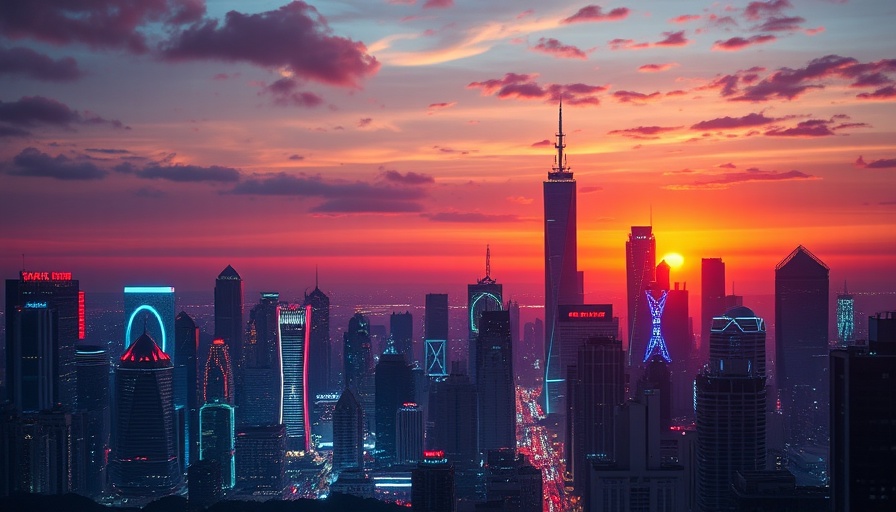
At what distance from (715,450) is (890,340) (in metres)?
14.9

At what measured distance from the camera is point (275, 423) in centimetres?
5234

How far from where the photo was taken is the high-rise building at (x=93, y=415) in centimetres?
4291

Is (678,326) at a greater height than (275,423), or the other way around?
(678,326)

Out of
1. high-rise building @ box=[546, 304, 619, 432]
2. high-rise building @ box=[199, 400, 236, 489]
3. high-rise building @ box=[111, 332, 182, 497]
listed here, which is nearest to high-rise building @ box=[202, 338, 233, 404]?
high-rise building @ box=[199, 400, 236, 489]

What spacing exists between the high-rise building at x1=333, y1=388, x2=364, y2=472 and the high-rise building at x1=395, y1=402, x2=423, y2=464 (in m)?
1.65

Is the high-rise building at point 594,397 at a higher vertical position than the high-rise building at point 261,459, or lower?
higher

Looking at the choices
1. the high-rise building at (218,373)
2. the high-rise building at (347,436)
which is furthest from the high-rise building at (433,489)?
the high-rise building at (218,373)

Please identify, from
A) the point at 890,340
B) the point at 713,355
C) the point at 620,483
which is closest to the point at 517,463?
the point at 713,355

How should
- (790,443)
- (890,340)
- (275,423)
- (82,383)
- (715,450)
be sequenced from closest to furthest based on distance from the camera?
(890,340)
(715,450)
(790,443)
(82,383)
(275,423)

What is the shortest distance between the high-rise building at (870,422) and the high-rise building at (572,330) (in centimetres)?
4206

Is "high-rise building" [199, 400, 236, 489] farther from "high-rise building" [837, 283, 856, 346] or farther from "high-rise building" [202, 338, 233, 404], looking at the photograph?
"high-rise building" [837, 283, 856, 346]

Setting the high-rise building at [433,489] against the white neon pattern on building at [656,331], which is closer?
the high-rise building at [433,489]

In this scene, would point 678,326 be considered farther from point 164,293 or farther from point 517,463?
point 164,293

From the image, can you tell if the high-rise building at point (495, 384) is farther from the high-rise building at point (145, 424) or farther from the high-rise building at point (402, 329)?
the high-rise building at point (145, 424)
